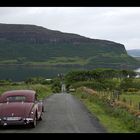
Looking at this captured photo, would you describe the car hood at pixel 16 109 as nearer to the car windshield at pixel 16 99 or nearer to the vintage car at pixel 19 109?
the vintage car at pixel 19 109

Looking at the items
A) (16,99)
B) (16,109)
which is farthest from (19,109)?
(16,99)

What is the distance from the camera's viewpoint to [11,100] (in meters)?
14.9

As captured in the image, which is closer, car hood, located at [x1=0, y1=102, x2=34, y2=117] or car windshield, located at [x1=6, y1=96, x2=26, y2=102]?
car hood, located at [x1=0, y1=102, x2=34, y2=117]

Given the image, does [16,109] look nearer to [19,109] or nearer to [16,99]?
[19,109]

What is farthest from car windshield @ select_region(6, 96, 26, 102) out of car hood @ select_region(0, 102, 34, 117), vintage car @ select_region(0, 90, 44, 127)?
car hood @ select_region(0, 102, 34, 117)

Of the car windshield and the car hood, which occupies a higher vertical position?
the car windshield

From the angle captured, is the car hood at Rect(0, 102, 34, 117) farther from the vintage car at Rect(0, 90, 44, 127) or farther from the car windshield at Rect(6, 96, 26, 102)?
the car windshield at Rect(6, 96, 26, 102)

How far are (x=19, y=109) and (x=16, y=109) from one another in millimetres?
100

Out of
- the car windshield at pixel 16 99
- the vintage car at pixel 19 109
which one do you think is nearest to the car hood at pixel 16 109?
the vintage car at pixel 19 109

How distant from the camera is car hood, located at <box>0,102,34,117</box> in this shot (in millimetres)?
13883

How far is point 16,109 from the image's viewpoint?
46.1 feet
